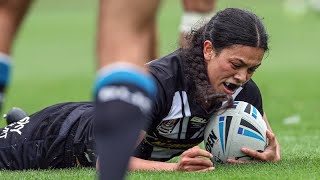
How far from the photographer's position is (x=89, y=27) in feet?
74.1

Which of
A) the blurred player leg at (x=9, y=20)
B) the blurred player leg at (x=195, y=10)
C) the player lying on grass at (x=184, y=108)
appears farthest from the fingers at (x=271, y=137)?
the blurred player leg at (x=195, y=10)

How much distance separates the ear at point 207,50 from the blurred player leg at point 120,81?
80.8 inches

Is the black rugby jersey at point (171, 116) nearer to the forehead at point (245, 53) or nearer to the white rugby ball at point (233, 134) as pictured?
the white rugby ball at point (233, 134)

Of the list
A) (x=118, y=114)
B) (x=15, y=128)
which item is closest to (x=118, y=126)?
(x=118, y=114)

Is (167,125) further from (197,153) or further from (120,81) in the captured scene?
(120,81)

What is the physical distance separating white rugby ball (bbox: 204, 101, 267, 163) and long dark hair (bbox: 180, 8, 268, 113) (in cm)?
6

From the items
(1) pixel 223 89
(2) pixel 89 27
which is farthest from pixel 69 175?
(2) pixel 89 27

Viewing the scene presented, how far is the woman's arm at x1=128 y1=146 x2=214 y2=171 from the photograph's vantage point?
450cm

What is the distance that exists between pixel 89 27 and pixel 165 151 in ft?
58.1

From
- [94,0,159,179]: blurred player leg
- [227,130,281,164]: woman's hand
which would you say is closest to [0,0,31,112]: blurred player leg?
[94,0,159,179]: blurred player leg

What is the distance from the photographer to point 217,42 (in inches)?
190

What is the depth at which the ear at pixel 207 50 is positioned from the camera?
15.8 feet

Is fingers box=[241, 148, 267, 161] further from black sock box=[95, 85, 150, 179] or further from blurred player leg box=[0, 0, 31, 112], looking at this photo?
black sock box=[95, 85, 150, 179]

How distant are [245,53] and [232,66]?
88mm
